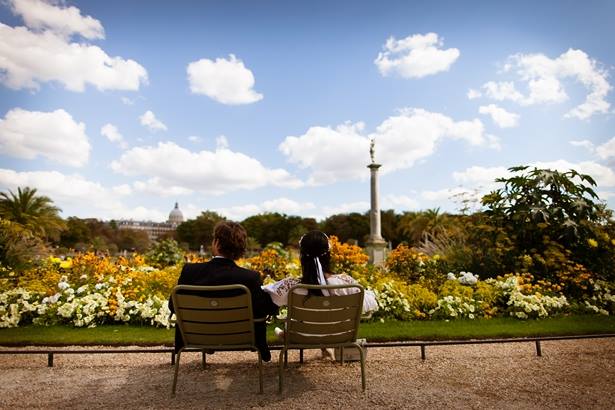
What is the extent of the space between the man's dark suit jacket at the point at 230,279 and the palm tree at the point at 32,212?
116ft

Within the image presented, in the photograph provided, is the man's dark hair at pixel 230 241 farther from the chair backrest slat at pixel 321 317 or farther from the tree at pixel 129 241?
the tree at pixel 129 241

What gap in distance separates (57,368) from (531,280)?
→ 315 inches

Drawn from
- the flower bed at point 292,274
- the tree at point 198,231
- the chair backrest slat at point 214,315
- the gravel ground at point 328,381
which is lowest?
the gravel ground at point 328,381

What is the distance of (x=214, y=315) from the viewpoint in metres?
3.55

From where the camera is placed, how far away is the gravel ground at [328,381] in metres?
3.57

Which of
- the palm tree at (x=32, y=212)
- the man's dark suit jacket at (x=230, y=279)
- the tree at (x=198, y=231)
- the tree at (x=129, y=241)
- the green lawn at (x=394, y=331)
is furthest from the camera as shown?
the tree at (x=129, y=241)

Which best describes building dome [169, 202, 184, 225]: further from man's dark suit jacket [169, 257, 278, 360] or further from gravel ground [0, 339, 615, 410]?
A: man's dark suit jacket [169, 257, 278, 360]

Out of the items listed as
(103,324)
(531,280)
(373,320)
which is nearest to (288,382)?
(373,320)

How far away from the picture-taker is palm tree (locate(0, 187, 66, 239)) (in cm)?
3453

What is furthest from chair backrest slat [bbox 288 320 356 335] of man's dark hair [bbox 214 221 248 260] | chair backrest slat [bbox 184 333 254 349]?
man's dark hair [bbox 214 221 248 260]

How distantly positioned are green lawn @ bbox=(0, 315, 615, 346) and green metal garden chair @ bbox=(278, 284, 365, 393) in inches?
67.8

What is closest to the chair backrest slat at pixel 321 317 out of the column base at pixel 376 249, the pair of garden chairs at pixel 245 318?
the pair of garden chairs at pixel 245 318

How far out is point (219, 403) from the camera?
11.5 feet

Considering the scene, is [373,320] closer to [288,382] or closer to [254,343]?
[288,382]
